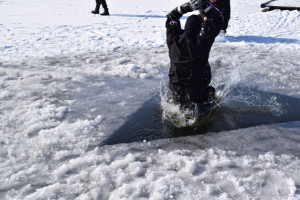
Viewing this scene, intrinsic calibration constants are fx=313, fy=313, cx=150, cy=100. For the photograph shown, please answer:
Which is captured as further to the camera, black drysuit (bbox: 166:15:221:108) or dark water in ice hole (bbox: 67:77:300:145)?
dark water in ice hole (bbox: 67:77:300:145)

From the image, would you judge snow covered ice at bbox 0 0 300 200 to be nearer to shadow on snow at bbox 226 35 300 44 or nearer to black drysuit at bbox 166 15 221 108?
shadow on snow at bbox 226 35 300 44

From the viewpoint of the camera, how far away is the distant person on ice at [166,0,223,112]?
366cm

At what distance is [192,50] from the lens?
12.3ft

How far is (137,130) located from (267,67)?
3.40 m

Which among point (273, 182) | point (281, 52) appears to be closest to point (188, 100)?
point (273, 182)

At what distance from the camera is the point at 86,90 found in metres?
5.45

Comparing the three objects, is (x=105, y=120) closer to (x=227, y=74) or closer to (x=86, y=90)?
(x=86, y=90)

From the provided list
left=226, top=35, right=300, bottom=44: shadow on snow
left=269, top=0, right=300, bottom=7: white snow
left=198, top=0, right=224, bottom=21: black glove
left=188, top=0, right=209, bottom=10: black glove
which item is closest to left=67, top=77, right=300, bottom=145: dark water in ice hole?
left=198, top=0, right=224, bottom=21: black glove

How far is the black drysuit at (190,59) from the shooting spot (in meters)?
3.69

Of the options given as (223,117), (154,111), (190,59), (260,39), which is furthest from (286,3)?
(190,59)

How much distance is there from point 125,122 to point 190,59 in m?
1.25

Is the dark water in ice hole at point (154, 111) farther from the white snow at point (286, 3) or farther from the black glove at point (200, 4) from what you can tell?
the white snow at point (286, 3)

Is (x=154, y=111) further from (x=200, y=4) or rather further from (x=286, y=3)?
(x=286, y=3)

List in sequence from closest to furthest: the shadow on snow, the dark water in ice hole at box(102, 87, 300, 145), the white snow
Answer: the dark water in ice hole at box(102, 87, 300, 145) → the shadow on snow → the white snow
